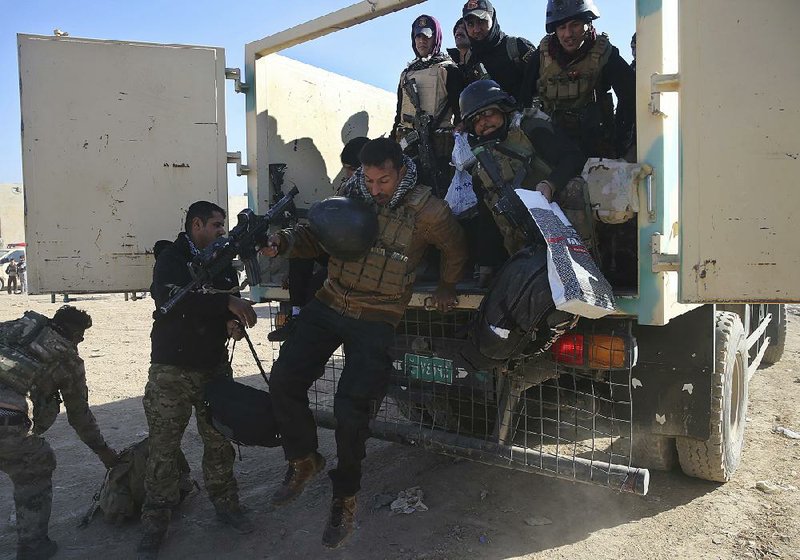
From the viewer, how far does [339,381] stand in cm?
270

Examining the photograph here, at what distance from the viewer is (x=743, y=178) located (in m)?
2.20

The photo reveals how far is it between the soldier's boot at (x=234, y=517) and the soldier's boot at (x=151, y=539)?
287 millimetres

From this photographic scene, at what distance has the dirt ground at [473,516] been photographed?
298 centimetres

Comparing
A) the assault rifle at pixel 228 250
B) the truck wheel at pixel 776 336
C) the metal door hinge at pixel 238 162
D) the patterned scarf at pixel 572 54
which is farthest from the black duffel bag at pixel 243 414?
the truck wheel at pixel 776 336

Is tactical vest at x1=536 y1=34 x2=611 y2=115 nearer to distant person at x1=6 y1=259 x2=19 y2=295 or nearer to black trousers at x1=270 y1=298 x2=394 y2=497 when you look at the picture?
black trousers at x1=270 y1=298 x2=394 y2=497

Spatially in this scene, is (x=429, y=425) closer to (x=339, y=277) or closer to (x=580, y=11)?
(x=339, y=277)

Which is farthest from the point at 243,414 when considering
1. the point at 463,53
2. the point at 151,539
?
the point at 463,53

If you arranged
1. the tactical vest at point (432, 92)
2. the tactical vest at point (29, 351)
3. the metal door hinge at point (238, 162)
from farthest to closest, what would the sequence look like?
the tactical vest at point (432, 92), the metal door hinge at point (238, 162), the tactical vest at point (29, 351)

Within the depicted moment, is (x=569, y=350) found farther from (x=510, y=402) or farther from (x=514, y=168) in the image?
(x=514, y=168)

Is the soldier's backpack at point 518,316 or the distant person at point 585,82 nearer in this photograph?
the soldier's backpack at point 518,316

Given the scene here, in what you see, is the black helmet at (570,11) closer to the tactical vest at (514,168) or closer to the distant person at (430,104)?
the tactical vest at (514,168)

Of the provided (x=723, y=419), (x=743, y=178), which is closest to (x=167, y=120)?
(x=743, y=178)

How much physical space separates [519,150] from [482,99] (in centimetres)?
29

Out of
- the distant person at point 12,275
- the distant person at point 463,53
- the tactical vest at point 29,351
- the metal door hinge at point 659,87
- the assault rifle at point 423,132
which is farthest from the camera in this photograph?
the distant person at point 12,275
